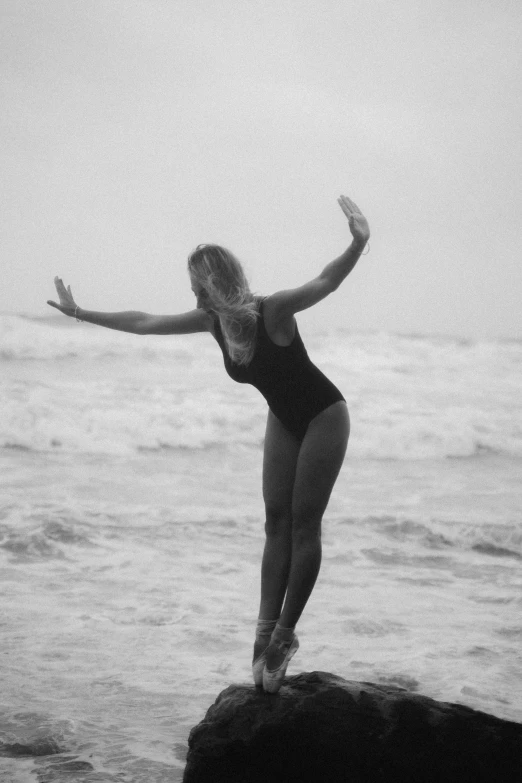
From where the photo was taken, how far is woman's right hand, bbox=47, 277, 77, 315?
3174mm

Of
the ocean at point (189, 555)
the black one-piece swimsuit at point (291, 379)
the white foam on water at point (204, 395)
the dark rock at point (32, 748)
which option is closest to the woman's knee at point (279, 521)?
the black one-piece swimsuit at point (291, 379)

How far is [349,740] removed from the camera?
9.31ft

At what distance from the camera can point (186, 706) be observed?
165 inches

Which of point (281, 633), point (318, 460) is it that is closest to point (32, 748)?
point (281, 633)

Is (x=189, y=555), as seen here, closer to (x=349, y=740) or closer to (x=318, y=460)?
(x=349, y=740)

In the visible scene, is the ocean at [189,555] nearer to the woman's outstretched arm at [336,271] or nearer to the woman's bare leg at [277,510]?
the woman's bare leg at [277,510]

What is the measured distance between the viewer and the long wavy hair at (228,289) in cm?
273

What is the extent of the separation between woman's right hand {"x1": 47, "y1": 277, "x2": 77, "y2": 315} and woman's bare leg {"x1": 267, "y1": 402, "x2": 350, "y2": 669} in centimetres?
108

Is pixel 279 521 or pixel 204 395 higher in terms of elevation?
pixel 204 395

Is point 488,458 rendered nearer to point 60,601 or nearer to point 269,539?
point 60,601

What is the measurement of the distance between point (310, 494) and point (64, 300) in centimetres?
125

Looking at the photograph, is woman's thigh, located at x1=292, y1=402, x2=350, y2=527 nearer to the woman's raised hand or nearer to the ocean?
the woman's raised hand

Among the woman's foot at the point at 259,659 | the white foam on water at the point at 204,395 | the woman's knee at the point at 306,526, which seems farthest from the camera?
the white foam on water at the point at 204,395

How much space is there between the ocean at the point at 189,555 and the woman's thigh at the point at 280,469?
50.4 inches
